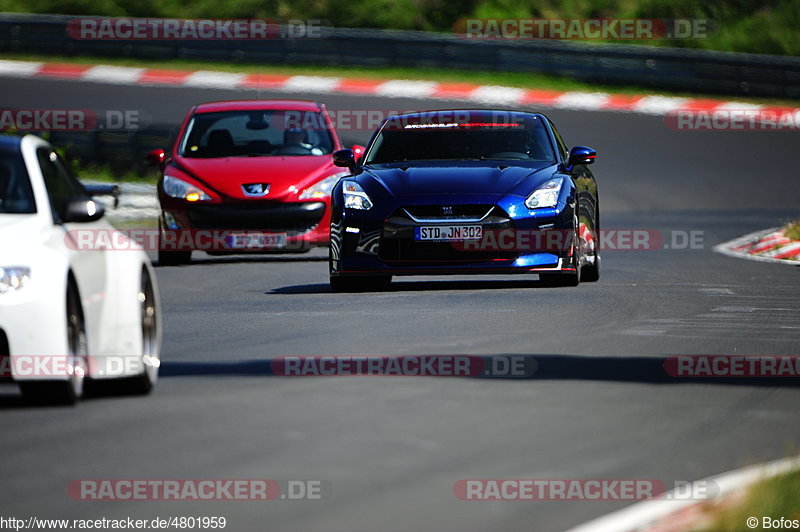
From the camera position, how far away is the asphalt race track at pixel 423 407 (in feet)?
20.4

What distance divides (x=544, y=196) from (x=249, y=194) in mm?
4195

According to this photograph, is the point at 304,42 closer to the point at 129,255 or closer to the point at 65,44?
the point at 65,44

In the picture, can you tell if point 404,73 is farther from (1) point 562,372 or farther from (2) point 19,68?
(1) point 562,372

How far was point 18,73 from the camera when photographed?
3381 centimetres

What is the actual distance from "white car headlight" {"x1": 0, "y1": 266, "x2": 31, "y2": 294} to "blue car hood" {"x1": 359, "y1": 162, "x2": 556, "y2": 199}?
628cm

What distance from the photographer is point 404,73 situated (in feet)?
111

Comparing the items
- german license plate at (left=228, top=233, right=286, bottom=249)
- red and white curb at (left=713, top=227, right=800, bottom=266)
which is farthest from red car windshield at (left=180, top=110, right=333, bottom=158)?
red and white curb at (left=713, top=227, right=800, bottom=266)

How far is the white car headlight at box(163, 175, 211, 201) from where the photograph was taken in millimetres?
17453

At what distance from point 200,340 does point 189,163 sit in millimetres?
6898

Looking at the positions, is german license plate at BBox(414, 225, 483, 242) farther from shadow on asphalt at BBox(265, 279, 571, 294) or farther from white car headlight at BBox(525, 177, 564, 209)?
shadow on asphalt at BBox(265, 279, 571, 294)

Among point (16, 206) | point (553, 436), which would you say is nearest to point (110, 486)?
point (553, 436)

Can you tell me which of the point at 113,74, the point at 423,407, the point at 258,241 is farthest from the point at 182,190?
the point at 113,74

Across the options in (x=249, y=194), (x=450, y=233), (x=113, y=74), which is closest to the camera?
(x=450, y=233)

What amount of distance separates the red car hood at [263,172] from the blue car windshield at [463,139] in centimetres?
208
